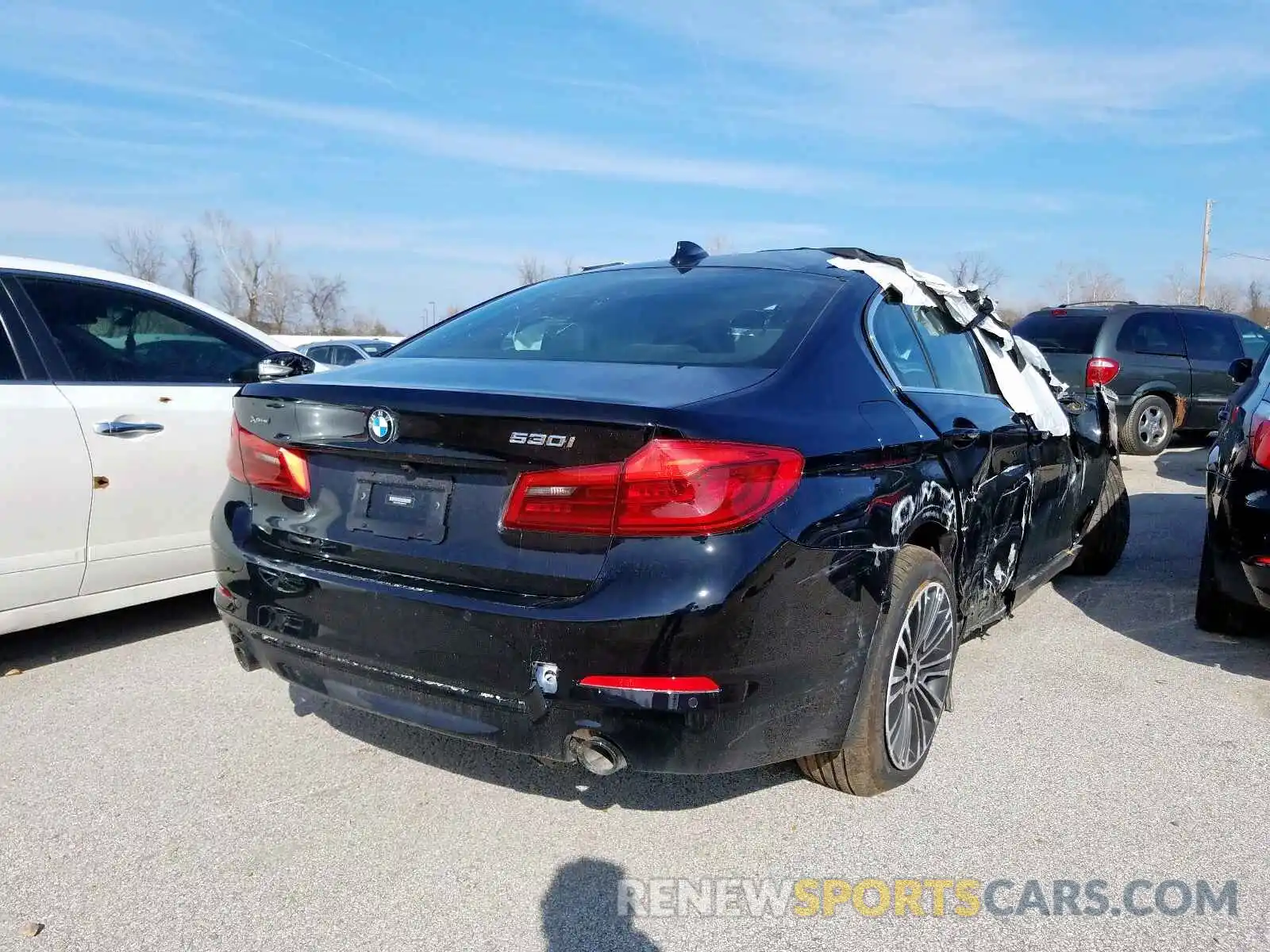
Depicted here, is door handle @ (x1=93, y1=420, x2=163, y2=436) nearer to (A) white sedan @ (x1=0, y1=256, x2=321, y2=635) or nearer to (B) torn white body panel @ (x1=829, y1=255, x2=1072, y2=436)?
(A) white sedan @ (x1=0, y1=256, x2=321, y2=635)

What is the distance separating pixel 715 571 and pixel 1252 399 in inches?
137

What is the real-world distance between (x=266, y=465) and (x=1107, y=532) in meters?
4.67

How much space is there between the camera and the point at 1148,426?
11.4m

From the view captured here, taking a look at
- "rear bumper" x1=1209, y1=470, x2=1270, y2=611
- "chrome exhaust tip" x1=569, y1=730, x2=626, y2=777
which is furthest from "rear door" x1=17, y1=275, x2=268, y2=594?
"rear bumper" x1=1209, y1=470, x2=1270, y2=611

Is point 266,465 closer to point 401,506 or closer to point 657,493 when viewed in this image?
point 401,506

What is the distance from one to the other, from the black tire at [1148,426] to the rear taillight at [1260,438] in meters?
7.78

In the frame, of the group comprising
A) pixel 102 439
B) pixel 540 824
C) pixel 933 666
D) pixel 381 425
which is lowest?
pixel 540 824

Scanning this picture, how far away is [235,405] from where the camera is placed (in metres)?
2.86

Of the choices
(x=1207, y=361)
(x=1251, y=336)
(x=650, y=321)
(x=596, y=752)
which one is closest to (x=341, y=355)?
(x=1207, y=361)

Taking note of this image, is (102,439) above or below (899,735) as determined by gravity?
above

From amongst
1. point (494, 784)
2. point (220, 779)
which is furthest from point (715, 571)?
point (220, 779)

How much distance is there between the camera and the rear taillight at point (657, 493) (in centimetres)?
217

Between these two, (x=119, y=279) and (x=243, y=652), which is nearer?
(x=243, y=652)

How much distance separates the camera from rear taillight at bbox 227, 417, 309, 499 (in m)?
2.64
